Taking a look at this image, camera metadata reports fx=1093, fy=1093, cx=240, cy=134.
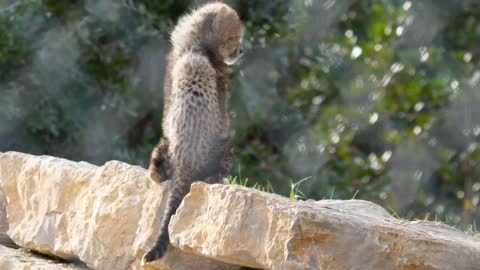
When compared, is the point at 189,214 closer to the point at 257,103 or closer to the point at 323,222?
the point at 323,222

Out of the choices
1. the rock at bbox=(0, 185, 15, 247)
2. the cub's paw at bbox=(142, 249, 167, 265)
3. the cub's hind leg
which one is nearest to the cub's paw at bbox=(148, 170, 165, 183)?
the cub's hind leg

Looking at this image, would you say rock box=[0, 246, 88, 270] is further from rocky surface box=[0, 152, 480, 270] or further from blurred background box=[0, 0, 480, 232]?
blurred background box=[0, 0, 480, 232]

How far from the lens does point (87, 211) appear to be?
192 centimetres

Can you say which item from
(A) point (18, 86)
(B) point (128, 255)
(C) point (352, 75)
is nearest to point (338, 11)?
(C) point (352, 75)

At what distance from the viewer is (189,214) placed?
162 centimetres

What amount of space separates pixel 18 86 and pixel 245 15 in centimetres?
75

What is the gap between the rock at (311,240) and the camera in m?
1.37

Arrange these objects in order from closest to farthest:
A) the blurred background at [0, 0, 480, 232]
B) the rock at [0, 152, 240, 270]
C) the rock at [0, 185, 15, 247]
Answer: the rock at [0, 152, 240, 270], the rock at [0, 185, 15, 247], the blurred background at [0, 0, 480, 232]

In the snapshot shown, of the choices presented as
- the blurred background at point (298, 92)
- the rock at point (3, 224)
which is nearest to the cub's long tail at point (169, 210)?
the rock at point (3, 224)

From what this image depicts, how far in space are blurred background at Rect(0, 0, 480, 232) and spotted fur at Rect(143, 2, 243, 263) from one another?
1126mm

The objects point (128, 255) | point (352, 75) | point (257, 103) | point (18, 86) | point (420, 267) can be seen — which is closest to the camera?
point (420, 267)

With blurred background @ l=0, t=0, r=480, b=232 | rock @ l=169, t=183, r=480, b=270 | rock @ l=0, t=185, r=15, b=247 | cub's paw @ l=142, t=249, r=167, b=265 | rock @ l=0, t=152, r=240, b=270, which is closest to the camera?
rock @ l=169, t=183, r=480, b=270

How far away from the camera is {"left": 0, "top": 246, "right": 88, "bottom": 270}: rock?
1.91 m

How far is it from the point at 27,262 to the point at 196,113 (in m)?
0.46
